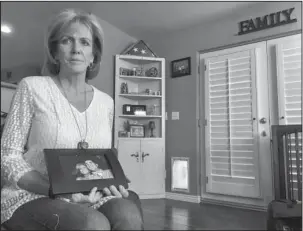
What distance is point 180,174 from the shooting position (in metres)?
2.62

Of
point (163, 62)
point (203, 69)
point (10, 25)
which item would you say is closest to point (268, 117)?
point (203, 69)

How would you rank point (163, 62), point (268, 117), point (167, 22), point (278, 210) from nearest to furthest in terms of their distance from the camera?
point (278, 210) < point (167, 22) < point (268, 117) < point (163, 62)

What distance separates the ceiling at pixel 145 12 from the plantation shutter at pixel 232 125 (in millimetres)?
393

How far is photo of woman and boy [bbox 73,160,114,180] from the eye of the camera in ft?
1.38

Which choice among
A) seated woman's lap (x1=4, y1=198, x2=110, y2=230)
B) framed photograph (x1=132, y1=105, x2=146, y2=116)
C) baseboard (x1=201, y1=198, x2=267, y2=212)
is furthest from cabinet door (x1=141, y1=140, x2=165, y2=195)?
seated woman's lap (x1=4, y1=198, x2=110, y2=230)

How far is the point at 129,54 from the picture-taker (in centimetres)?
242

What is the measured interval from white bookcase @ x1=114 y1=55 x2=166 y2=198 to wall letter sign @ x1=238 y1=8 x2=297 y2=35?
75 cm

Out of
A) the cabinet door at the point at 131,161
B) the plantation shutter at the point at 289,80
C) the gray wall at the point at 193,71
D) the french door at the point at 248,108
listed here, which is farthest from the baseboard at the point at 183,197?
the plantation shutter at the point at 289,80

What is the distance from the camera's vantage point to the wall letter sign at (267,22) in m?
2.03

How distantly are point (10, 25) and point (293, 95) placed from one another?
8.70 feet

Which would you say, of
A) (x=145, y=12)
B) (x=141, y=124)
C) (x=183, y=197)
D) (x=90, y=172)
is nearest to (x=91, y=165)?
(x=90, y=172)

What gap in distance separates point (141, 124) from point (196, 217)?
1157mm

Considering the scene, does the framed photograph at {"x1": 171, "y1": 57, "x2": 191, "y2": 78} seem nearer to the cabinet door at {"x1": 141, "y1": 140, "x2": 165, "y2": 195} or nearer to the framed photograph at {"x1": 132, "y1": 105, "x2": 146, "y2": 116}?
the framed photograph at {"x1": 132, "y1": 105, "x2": 146, "y2": 116}

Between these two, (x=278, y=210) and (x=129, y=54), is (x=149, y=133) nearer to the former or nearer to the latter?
(x=129, y=54)
